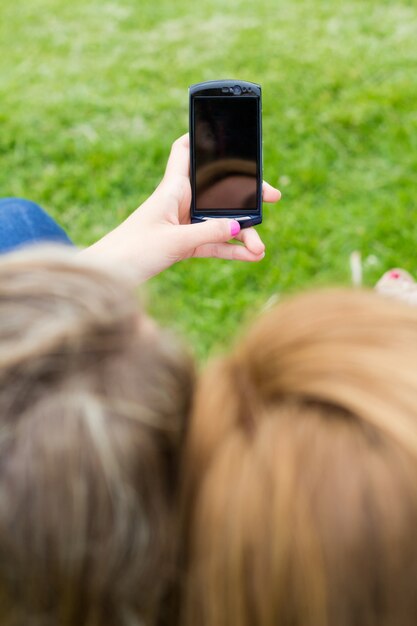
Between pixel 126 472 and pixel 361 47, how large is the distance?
2912 mm

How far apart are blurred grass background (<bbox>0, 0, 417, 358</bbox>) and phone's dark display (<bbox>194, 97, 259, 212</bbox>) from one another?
597mm

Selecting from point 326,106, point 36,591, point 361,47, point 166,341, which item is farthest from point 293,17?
point 36,591

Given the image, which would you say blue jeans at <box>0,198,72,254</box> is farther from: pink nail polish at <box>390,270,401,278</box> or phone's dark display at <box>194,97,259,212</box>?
pink nail polish at <box>390,270,401,278</box>

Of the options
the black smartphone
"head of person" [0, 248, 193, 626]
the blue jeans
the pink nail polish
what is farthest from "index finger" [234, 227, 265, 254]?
"head of person" [0, 248, 193, 626]

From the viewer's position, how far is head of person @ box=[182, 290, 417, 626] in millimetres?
690

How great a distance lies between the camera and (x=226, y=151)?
5.42ft

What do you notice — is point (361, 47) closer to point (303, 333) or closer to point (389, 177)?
point (389, 177)

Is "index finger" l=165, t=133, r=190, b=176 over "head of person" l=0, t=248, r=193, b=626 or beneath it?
over

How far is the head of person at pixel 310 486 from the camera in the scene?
0.69 m

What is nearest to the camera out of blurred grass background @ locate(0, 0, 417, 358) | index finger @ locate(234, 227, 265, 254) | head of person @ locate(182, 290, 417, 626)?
head of person @ locate(182, 290, 417, 626)

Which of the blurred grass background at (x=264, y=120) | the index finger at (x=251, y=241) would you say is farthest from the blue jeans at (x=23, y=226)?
the blurred grass background at (x=264, y=120)

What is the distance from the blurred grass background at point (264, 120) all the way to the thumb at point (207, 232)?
61 cm

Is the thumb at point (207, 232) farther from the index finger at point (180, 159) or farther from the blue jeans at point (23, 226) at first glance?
the blue jeans at point (23, 226)

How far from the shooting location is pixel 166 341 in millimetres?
814
